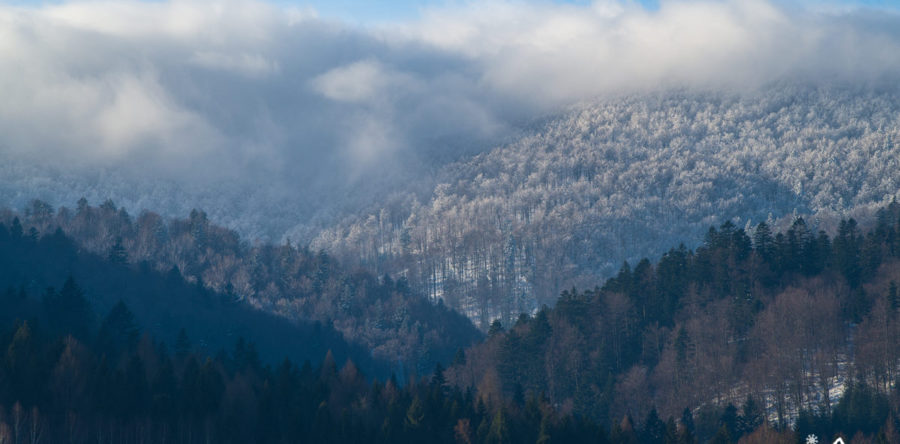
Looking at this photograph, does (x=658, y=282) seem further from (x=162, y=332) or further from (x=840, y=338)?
(x=162, y=332)

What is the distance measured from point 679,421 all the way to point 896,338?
2581cm

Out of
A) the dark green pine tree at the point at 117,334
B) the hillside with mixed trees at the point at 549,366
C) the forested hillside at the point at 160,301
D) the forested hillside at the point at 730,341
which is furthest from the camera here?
the forested hillside at the point at 160,301

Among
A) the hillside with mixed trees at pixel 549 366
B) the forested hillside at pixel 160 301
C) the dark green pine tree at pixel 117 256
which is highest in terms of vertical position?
the dark green pine tree at pixel 117 256

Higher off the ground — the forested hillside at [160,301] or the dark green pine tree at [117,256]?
the dark green pine tree at [117,256]

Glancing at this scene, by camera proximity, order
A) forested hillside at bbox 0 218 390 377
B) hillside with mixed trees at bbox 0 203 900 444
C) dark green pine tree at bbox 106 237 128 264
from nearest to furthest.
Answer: hillside with mixed trees at bbox 0 203 900 444 < forested hillside at bbox 0 218 390 377 < dark green pine tree at bbox 106 237 128 264

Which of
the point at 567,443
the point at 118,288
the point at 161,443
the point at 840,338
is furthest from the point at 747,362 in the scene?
the point at 118,288

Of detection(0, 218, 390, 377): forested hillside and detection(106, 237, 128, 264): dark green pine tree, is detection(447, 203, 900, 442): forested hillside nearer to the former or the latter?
detection(0, 218, 390, 377): forested hillside

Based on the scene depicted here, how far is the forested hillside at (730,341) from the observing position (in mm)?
112375

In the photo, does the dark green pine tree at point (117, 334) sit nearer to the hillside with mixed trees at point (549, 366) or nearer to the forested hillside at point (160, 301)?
the hillside with mixed trees at point (549, 366)

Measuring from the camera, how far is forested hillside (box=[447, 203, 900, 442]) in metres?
112

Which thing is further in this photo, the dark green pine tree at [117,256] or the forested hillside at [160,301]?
the dark green pine tree at [117,256]

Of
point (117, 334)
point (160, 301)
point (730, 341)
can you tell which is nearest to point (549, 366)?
point (730, 341)

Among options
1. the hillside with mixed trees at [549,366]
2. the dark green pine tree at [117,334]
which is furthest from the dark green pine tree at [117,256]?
the dark green pine tree at [117,334]

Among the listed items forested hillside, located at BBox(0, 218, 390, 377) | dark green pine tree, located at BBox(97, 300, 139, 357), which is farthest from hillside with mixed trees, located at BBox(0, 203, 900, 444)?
forested hillside, located at BBox(0, 218, 390, 377)
